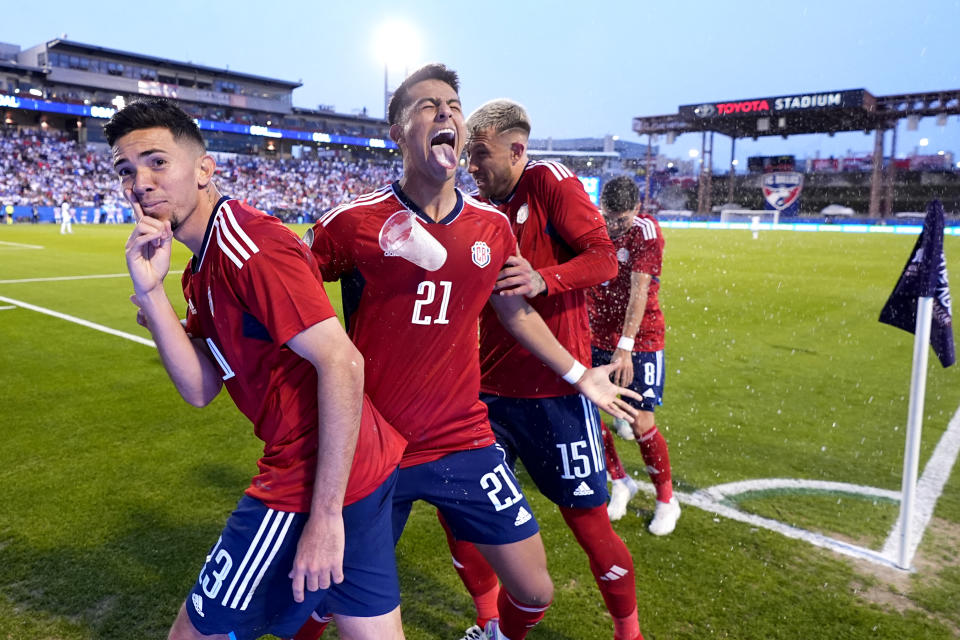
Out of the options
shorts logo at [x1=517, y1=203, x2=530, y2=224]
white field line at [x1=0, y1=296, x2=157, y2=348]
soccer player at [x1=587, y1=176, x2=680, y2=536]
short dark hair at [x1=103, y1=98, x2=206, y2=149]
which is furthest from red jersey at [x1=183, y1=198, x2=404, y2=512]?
white field line at [x1=0, y1=296, x2=157, y2=348]

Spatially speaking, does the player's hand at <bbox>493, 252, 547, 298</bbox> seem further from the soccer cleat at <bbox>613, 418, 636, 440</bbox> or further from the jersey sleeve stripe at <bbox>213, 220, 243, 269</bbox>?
the soccer cleat at <bbox>613, 418, 636, 440</bbox>

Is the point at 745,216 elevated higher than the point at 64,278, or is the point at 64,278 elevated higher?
the point at 745,216

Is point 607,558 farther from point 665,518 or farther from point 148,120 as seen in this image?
point 148,120

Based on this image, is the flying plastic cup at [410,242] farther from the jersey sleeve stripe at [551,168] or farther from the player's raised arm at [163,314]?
the jersey sleeve stripe at [551,168]

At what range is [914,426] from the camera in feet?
11.8

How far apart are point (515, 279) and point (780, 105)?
191 feet

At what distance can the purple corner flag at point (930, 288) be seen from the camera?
3545 millimetres

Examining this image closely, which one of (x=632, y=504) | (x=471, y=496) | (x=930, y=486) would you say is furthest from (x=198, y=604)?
(x=930, y=486)

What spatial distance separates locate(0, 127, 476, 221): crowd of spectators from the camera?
46.5 meters

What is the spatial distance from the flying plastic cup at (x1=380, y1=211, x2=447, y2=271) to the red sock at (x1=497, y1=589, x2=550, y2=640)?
1356mm

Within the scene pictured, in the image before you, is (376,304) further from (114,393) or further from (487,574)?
(114,393)

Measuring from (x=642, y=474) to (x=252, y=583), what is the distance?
148 inches

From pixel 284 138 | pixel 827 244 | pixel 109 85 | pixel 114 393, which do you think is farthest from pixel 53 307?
pixel 109 85

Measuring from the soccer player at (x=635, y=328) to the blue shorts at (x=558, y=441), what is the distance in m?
1.10
